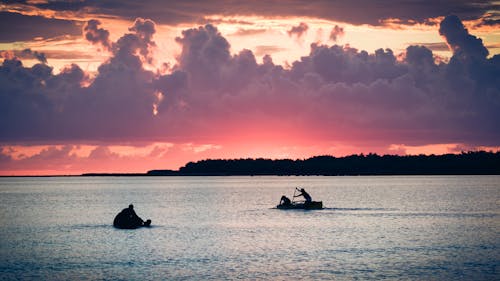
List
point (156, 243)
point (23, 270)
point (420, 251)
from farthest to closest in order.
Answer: point (156, 243) → point (420, 251) → point (23, 270)

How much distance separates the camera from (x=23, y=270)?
5241 centimetres

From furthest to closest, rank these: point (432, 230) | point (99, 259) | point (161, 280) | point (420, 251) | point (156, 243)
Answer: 1. point (432, 230)
2. point (156, 243)
3. point (420, 251)
4. point (99, 259)
5. point (161, 280)

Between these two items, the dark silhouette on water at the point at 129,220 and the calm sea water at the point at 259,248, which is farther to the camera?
the dark silhouette on water at the point at 129,220

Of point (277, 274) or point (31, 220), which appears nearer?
point (277, 274)

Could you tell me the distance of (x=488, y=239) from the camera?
2805 inches

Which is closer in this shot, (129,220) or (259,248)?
(259,248)

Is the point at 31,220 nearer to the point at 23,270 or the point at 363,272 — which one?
the point at 23,270

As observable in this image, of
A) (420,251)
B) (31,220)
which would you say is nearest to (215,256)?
(420,251)

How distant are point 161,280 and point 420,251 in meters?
26.2

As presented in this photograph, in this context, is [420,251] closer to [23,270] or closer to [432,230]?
[432,230]

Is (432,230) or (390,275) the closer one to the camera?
(390,275)

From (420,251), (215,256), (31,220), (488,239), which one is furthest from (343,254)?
(31,220)

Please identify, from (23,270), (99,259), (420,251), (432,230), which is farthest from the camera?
(432,230)

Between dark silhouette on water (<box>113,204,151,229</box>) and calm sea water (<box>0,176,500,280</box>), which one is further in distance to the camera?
dark silhouette on water (<box>113,204,151,229</box>)
